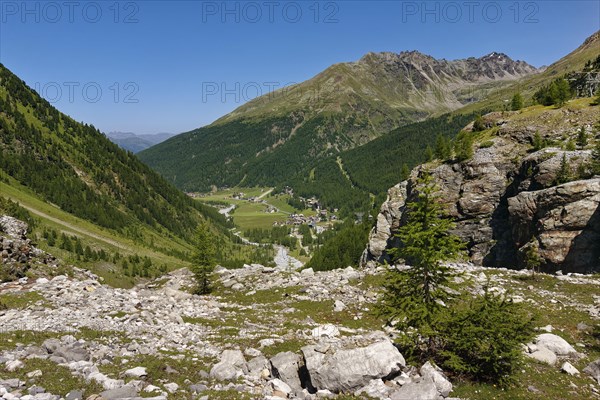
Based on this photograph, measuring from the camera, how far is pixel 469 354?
19562mm

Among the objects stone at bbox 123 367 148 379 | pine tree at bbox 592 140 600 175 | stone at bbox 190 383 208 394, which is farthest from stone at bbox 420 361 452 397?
pine tree at bbox 592 140 600 175

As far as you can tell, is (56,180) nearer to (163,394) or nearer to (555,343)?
(163,394)

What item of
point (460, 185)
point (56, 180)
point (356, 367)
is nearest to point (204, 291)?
point (356, 367)

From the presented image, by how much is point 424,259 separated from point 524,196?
45233 mm

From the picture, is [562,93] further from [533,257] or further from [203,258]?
[203,258]

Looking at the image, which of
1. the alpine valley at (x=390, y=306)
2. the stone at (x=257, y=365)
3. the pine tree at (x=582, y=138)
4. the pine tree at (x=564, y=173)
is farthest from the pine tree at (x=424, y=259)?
the pine tree at (x=582, y=138)

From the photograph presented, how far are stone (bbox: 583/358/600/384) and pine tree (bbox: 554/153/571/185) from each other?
39.9 meters

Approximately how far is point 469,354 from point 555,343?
7.75m

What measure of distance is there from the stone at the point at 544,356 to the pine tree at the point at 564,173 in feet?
131

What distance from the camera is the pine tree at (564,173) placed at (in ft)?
166

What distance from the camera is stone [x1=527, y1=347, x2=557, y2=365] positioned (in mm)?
20781

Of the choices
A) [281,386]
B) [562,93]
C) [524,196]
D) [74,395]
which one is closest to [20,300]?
[74,395]

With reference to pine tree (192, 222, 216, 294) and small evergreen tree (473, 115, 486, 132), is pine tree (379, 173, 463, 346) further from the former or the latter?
small evergreen tree (473, 115, 486, 132)

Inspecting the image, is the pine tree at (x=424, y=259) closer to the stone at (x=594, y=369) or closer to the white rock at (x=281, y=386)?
the white rock at (x=281, y=386)
